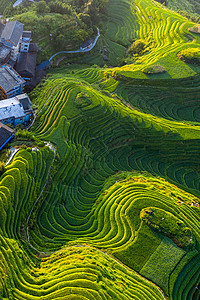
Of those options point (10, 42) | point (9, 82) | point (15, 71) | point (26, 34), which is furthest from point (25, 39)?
point (9, 82)

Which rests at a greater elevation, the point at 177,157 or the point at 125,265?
the point at 177,157

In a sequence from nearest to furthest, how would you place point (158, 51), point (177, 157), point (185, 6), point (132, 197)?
point (132, 197) → point (177, 157) → point (158, 51) → point (185, 6)

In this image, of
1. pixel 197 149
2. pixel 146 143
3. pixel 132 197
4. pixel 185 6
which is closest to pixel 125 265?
pixel 132 197

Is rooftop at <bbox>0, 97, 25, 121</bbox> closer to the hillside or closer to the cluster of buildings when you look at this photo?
the cluster of buildings

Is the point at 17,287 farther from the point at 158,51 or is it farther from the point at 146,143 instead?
the point at 158,51

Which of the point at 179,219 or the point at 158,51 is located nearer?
the point at 179,219

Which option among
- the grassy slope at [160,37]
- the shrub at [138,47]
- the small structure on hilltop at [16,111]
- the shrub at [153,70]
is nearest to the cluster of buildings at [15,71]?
the small structure on hilltop at [16,111]

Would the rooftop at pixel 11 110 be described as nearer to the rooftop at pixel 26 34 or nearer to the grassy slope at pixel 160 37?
the rooftop at pixel 26 34
